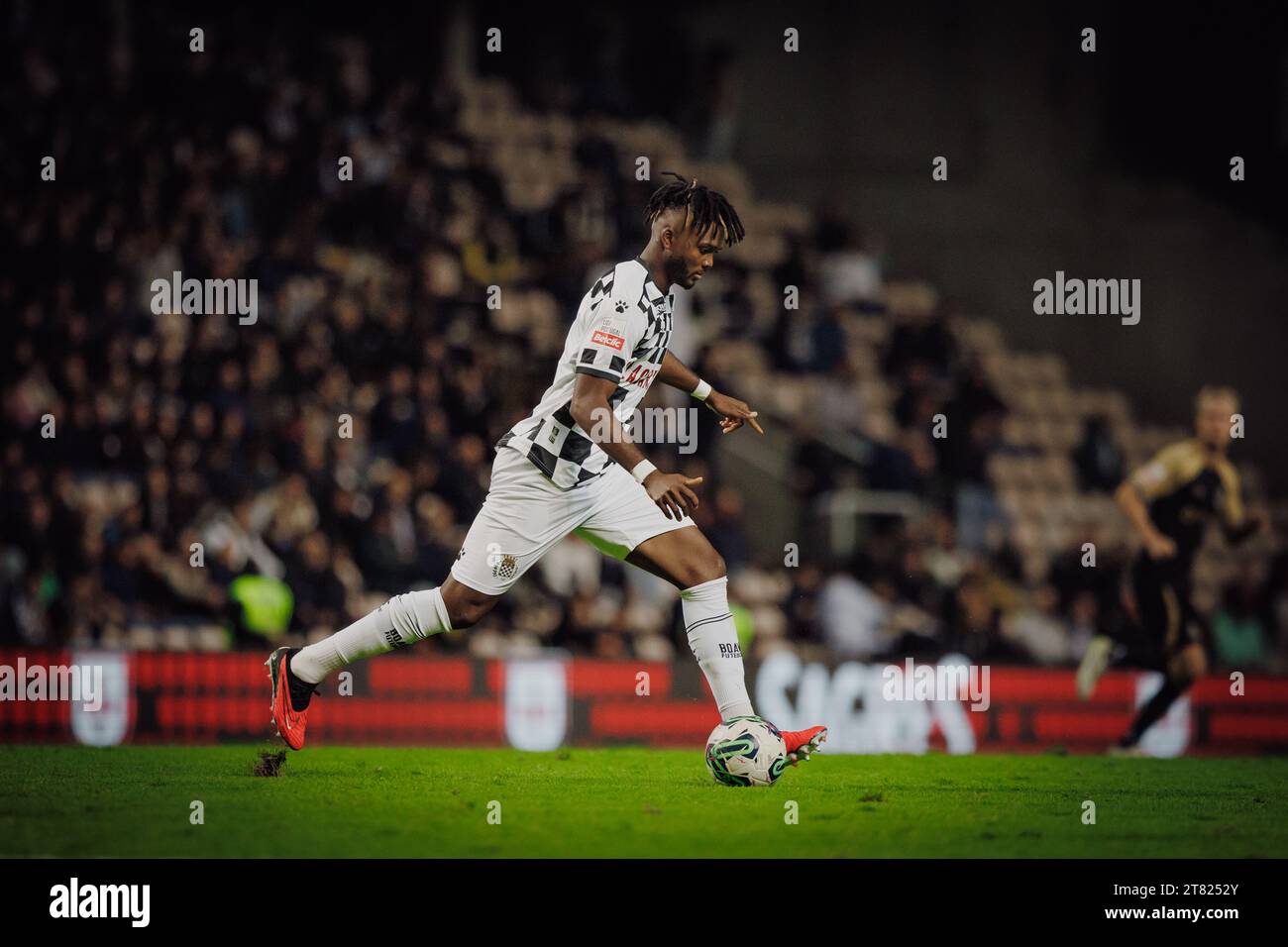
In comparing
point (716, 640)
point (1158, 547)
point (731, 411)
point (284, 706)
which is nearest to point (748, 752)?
point (716, 640)

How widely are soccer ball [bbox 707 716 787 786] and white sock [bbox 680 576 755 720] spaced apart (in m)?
0.12

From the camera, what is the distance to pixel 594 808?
7676mm

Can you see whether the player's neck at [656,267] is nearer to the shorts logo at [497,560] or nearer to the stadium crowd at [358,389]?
the shorts logo at [497,560]

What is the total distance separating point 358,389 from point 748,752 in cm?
901

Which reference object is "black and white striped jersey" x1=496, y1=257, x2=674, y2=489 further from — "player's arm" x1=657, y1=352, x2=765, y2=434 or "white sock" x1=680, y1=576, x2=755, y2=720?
"white sock" x1=680, y1=576, x2=755, y2=720

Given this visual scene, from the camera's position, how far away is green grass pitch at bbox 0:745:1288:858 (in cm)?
671

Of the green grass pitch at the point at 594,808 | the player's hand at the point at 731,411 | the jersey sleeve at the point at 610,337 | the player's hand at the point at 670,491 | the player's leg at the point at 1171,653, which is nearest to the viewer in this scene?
the green grass pitch at the point at 594,808

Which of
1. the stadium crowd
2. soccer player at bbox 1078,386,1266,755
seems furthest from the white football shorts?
the stadium crowd

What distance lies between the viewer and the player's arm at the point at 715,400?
28.8 ft

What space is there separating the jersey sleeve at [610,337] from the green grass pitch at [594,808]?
2044 millimetres

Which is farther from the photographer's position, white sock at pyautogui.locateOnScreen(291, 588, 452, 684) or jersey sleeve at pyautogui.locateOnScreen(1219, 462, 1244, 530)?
jersey sleeve at pyautogui.locateOnScreen(1219, 462, 1244, 530)

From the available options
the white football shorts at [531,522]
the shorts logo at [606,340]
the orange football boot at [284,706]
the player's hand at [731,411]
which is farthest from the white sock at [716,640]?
the orange football boot at [284,706]

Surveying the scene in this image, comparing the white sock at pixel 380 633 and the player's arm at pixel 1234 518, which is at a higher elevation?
the player's arm at pixel 1234 518

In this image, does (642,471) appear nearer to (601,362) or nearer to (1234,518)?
(601,362)
